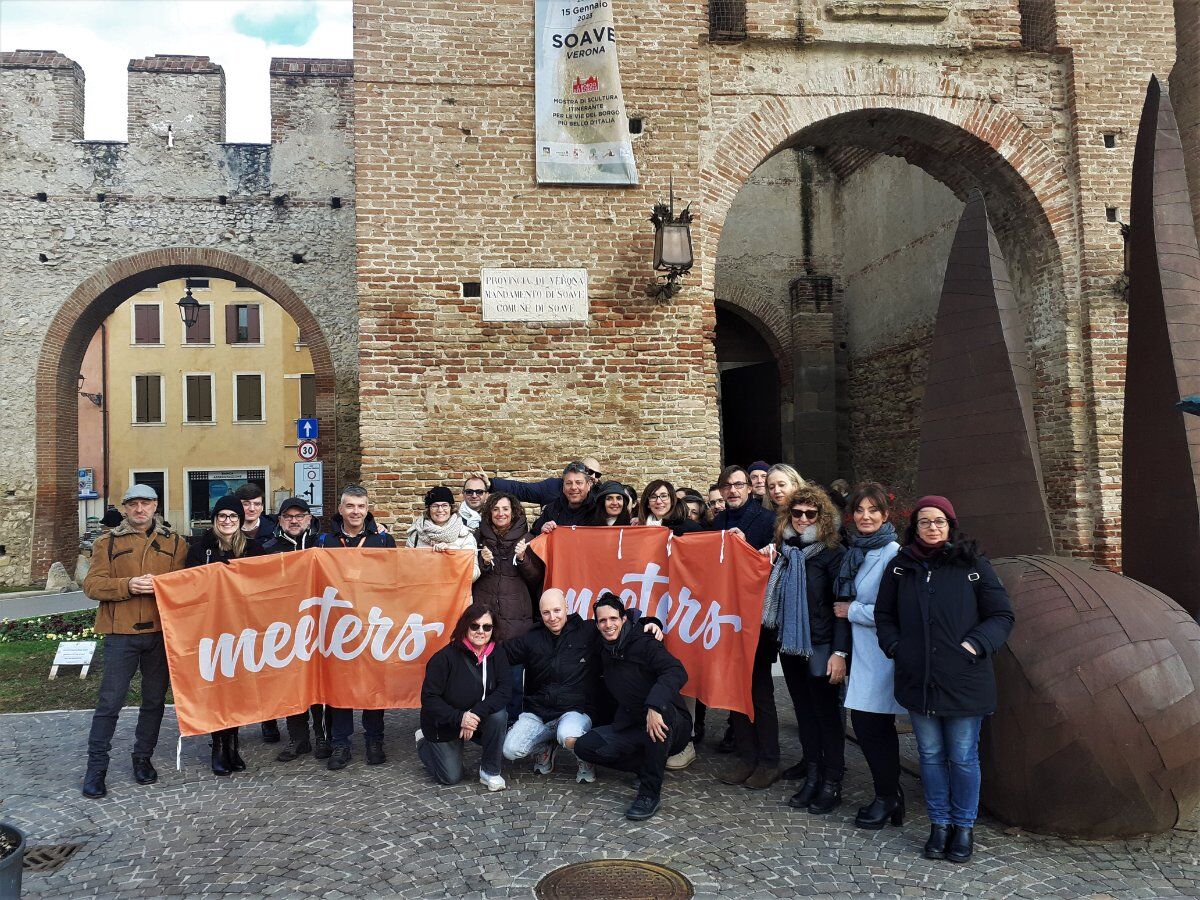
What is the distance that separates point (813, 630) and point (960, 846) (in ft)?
3.89

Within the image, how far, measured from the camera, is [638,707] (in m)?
4.95

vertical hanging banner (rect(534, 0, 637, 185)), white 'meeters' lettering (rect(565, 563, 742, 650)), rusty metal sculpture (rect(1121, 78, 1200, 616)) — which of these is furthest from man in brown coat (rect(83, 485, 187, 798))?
rusty metal sculpture (rect(1121, 78, 1200, 616))

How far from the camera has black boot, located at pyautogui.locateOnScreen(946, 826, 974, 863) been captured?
12.9 ft

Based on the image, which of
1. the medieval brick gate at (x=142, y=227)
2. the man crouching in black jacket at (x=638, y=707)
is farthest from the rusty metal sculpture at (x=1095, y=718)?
the medieval brick gate at (x=142, y=227)

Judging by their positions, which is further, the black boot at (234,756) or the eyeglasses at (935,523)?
the black boot at (234,756)

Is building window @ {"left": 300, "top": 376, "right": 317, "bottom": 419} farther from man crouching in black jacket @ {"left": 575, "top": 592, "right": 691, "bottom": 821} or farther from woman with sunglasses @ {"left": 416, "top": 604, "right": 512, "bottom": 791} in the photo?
man crouching in black jacket @ {"left": 575, "top": 592, "right": 691, "bottom": 821}

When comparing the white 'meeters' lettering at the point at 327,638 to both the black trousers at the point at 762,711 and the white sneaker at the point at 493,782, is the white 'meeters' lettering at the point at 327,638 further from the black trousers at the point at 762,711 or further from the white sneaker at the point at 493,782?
the black trousers at the point at 762,711

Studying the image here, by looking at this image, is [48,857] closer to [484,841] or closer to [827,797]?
[484,841]

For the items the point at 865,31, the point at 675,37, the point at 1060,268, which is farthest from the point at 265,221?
the point at 1060,268

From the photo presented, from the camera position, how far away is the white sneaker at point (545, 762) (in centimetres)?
522

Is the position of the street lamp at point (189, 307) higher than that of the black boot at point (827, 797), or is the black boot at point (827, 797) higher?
the street lamp at point (189, 307)

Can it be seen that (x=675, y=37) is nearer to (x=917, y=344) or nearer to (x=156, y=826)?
(x=917, y=344)

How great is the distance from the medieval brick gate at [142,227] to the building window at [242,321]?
16318mm

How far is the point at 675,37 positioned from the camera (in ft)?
32.0
